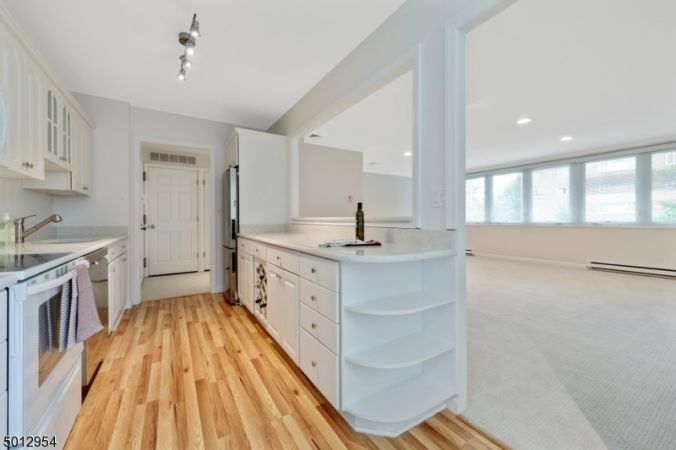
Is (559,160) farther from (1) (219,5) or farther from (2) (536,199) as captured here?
(1) (219,5)

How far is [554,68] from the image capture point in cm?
244

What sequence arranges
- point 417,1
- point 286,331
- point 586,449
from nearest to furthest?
point 586,449
point 417,1
point 286,331

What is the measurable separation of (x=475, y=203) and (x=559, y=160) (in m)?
2.13

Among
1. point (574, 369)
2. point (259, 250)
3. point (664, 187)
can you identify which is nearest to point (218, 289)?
point (259, 250)

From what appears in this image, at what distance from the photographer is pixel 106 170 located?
315cm

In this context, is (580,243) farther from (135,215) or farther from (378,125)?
(135,215)

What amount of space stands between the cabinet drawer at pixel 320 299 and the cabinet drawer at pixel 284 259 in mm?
141

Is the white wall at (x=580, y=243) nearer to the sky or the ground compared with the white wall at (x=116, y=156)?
nearer to the ground

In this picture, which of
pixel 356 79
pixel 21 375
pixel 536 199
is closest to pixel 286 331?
pixel 21 375

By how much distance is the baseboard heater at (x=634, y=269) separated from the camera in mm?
4545

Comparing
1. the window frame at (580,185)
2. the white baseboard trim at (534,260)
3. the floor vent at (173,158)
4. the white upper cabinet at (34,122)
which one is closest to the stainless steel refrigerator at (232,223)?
the white upper cabinet at (34,122)

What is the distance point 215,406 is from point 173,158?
190 inches

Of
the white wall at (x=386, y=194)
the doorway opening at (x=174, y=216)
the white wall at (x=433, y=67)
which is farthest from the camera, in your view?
the white wall at (x=386, y=194)

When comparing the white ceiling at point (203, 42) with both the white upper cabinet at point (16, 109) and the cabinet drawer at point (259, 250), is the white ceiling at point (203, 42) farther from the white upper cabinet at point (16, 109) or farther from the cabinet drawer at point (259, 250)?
the cabinet drawer at point (259, 250)
